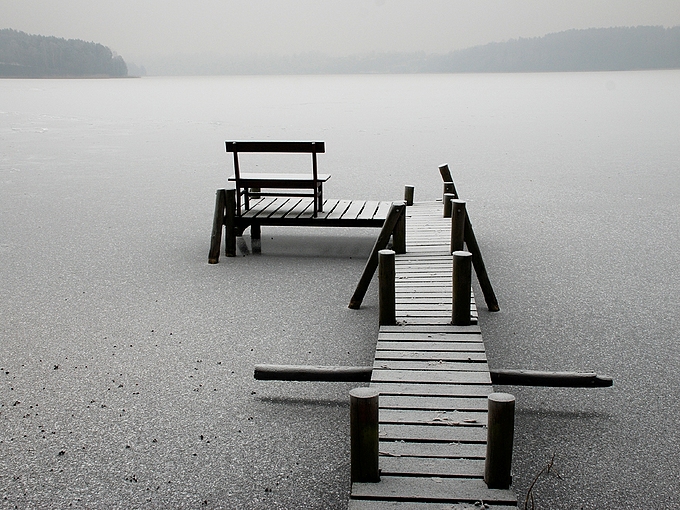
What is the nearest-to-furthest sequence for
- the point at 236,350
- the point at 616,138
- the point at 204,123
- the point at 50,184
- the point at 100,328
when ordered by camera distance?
the point at 236,350 < the point at 100,328 < the point at 50,184 < the point at 616,138 < the point at 204,123

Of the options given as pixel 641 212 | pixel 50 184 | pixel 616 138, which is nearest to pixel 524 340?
pixel 641 212

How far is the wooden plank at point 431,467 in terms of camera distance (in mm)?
2857

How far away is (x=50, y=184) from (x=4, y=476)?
10400mm

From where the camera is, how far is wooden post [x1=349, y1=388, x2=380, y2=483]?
269 cm

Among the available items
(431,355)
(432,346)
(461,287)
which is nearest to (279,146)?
(461,287)

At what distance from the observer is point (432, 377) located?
3711 millimetres

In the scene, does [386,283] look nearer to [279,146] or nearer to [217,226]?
[217,226]

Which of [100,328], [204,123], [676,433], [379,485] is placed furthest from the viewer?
[204,123]

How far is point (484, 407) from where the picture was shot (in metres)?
3.35

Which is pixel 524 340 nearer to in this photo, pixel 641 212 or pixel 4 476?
pixel 4 476

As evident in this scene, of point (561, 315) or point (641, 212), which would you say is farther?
point (641, 212)

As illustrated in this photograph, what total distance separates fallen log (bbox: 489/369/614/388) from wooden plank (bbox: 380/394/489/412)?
459mm

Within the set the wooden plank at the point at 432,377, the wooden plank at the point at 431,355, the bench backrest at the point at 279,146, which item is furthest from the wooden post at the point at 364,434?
the bench backrest at the point at 279,146

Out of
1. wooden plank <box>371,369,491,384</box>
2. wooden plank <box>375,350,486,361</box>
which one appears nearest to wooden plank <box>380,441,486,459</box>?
wooden plank <box>371,369,491,384</box>
